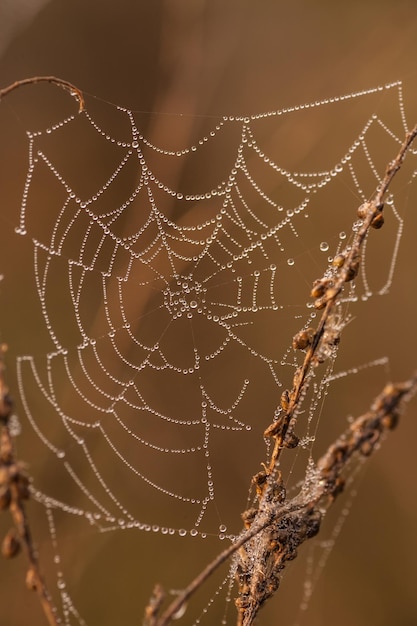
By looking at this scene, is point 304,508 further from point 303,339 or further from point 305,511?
point 303,339

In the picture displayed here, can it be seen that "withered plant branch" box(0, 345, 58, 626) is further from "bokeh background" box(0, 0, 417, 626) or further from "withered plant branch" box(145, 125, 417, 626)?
"bokeh background" box(0, 0, 417, 626)

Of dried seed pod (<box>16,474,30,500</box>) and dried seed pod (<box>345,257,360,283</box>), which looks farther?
dried seed pod (<box>345,257,360,283</box>)

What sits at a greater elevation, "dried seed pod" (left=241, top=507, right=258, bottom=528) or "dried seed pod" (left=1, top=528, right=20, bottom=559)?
"dried seed pod" (left=241, top=507, right=258, bottom=528)

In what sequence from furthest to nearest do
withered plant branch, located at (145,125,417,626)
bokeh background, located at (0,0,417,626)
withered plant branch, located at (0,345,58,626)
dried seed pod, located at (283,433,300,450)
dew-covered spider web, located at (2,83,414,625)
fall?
bokeh background, located at (0,0,417,626) < dew-covered spider web, located at (2,83,414,625) < dried seed pod, located at (283,433,300,450) < withered plant branch, located at (145,125,417,626) < withered plant branch, located at (0,345,58,626)

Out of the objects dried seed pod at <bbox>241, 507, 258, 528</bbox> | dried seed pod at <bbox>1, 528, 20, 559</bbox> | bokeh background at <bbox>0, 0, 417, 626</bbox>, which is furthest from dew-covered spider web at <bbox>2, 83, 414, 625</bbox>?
dried seed pod at <bbox>1, 528, 20, 559</bbox>

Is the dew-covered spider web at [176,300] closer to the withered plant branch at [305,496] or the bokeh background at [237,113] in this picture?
the bokeh background at [237,113]

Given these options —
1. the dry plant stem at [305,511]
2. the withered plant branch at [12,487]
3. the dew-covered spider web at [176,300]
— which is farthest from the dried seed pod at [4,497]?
the dew-covered spider web at [176,300]

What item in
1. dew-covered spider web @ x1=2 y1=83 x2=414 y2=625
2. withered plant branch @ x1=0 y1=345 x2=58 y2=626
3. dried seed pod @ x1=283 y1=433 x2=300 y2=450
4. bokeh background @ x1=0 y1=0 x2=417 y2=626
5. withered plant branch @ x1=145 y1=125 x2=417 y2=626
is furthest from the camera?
bokeh background @ x1=0 y1=0 x2=417 y2=626

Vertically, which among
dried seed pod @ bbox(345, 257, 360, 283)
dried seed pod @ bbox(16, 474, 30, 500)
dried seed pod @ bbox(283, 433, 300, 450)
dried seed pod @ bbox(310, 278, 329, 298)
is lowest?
dried seed pod @ bbox(16, 474, 30, 500)
